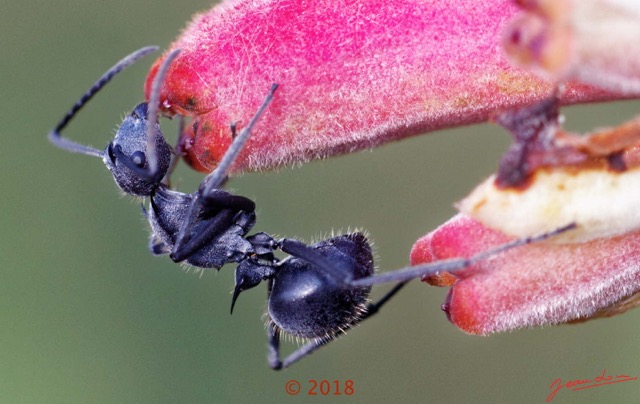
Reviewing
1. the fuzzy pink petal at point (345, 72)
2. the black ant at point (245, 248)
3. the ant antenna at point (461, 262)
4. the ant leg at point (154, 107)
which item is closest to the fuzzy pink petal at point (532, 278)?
the ant antenna at point (461, 262)

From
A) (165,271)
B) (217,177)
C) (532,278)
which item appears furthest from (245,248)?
(165,271)

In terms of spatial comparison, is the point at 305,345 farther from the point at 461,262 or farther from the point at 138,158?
the point at 461,262

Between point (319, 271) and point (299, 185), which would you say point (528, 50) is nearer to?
point (319, 271)

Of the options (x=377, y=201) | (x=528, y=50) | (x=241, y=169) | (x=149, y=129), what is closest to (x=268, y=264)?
(x=149, y=129)

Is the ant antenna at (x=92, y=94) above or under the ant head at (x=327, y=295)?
above

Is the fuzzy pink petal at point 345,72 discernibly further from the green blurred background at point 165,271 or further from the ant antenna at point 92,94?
the green blurred background at point 165,271

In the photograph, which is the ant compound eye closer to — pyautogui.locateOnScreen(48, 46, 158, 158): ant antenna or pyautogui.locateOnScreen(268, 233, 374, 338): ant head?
pyautogui.locateOnScreen(48, 46, 158, 158): ant antenna
